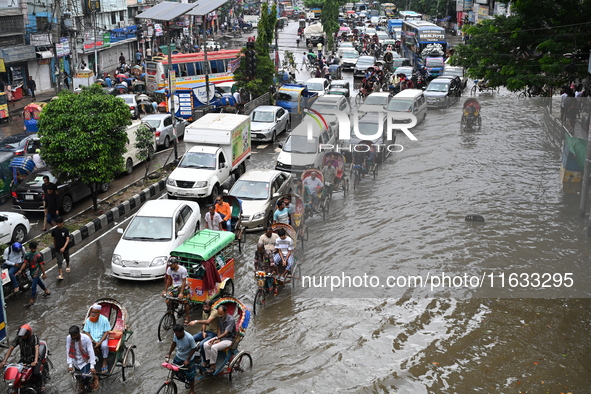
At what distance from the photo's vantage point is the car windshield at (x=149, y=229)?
14070mm

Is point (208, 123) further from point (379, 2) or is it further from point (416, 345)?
point (379, 2)

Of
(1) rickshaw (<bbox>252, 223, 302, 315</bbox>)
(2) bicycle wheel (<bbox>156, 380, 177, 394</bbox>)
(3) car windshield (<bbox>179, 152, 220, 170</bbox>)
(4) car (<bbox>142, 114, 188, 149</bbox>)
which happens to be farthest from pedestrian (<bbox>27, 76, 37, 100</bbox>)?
(2) bicycle wheel (<bbox>156, 380, 177, 394</bbox>)

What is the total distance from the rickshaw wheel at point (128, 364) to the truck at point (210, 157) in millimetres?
8451

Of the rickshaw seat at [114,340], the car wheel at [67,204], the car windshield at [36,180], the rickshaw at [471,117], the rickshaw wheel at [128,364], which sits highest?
the rickshaw at [471,117]

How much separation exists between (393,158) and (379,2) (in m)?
105

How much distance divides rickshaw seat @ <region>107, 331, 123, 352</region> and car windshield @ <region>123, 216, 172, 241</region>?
436 cm

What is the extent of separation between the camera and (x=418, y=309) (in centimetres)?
1193

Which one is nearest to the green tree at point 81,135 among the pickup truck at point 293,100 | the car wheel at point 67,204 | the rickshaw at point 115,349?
the car wheel at point 67,204

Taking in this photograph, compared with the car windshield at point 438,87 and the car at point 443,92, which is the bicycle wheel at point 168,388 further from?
the car windshield at point 438,87

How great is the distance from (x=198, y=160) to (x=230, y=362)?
34.8 ft

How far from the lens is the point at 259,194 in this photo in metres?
17.3

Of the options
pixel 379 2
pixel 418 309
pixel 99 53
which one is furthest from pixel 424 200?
→ pixel 379 2

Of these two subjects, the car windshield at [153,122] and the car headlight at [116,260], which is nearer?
the car headlight at [116,260]

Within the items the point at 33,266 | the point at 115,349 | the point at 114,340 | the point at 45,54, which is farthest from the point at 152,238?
the point at 45,54
